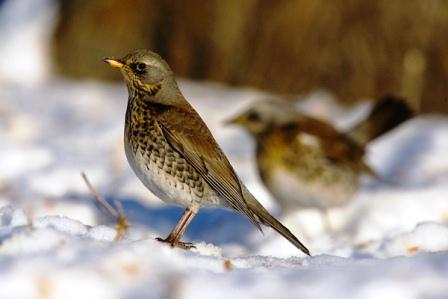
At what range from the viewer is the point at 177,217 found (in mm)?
7551

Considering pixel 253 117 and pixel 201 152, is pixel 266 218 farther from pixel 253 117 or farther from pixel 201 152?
pixel 253 117

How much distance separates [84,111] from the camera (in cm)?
1117

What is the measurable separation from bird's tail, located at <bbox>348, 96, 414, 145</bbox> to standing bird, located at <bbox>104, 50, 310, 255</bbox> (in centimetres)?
347

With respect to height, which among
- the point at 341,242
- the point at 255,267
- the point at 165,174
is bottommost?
the point at 255,267

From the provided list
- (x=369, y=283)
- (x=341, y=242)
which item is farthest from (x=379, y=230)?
(x=369, y=283)

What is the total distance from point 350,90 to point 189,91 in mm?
2061

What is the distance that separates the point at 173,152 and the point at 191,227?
7.37 feet

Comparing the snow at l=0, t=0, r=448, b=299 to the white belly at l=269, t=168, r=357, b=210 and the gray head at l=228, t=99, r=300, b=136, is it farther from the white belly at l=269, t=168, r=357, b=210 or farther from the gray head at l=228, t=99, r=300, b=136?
the gray head at l=228, t=99, r=300, b=136

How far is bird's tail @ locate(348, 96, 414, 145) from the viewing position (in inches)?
329

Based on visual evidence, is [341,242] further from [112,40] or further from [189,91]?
[112,40]

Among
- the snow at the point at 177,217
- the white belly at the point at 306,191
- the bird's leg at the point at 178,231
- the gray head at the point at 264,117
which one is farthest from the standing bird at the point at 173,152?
the gray head at the point at 264,117

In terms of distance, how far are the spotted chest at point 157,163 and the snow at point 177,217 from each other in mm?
306

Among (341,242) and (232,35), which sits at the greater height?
(232,35)

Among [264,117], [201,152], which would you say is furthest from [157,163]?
[264,117]
